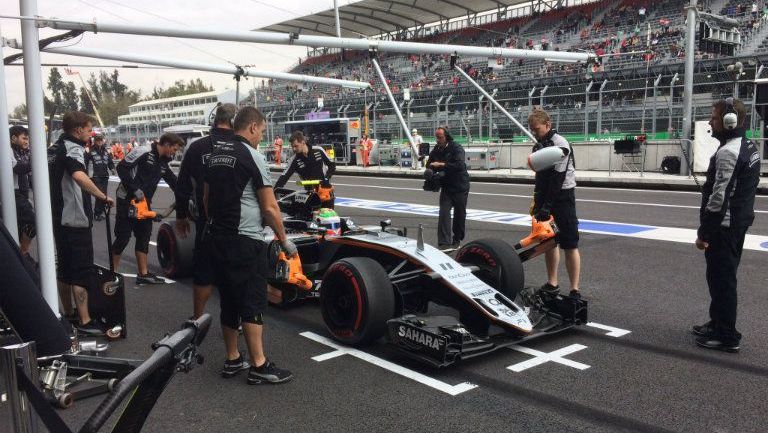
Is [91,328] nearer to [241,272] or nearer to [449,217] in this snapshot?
[241,272]

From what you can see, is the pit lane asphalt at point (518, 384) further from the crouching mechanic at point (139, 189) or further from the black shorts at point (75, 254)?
the crouching mechanic at point (139, 189)

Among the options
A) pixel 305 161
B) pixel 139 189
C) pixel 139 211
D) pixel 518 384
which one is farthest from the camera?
pixel 305 161

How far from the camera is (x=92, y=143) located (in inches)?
487

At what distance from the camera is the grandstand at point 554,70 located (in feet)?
70.0

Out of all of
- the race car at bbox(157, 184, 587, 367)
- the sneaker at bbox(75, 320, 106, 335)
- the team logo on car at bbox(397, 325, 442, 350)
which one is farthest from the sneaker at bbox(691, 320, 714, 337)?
the sneaker at bbox(75, 320, 106, 335)

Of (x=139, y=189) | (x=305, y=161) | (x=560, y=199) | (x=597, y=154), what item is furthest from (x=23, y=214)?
(x=597, y=154)

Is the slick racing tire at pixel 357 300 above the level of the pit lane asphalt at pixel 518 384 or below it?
above

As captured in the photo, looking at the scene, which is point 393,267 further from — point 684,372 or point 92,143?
point 92,143

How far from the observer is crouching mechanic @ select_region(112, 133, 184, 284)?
6.71 m

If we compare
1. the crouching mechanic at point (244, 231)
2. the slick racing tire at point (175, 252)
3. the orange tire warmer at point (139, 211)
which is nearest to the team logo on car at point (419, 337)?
the crouching mechanic at point (244, 231)

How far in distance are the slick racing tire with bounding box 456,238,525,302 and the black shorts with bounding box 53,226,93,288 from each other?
10.3ft

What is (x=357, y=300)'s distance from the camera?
4398mm

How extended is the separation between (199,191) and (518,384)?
253cm

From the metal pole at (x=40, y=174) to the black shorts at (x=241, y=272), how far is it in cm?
122
